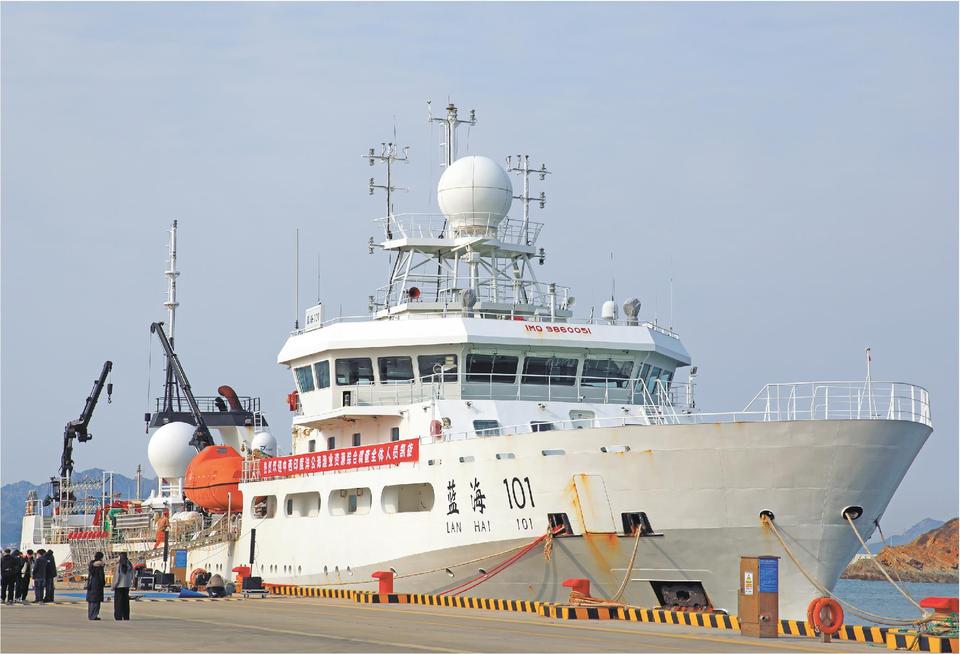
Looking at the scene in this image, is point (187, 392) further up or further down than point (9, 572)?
further up

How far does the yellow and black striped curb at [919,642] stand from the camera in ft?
66.1

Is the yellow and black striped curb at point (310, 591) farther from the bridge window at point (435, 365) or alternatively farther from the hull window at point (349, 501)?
the bridge window at point (435, 365)

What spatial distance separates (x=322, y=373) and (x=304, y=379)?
1446mm

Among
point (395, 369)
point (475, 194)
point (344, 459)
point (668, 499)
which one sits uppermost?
point (475, 194)

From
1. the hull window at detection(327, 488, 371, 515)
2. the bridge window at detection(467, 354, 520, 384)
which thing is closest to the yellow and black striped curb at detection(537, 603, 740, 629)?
the hull window at detection(327, 488, 371, 515)

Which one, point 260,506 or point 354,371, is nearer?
point 354,371

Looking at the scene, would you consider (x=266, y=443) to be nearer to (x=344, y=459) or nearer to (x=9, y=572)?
(x=344, y=459)

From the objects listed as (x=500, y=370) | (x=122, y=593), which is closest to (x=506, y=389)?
(x=500, y=370)

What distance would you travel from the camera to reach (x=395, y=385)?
3372 cm

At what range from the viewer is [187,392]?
5394 cm

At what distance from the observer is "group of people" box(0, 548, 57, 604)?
3056 cm

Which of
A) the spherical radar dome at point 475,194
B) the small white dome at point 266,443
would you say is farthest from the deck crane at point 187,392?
the spherical radar dome at point 475,194

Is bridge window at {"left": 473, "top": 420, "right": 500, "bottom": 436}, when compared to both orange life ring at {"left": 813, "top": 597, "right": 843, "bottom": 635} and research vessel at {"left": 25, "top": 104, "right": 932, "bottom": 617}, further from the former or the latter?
orange life ring at {"left": 813, "top": 597, "right": 843, "bottom": 635}

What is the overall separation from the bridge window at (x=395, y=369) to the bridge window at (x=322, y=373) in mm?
1794
